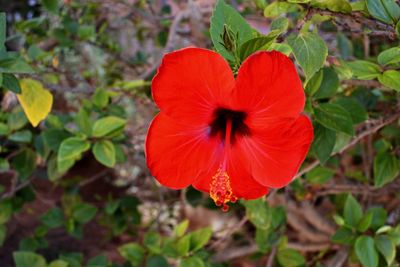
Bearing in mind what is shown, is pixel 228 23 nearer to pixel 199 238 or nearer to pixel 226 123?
pixel 226 123

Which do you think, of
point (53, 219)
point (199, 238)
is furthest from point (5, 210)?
point (199, 238)

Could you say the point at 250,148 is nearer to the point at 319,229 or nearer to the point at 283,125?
the point at 283,125

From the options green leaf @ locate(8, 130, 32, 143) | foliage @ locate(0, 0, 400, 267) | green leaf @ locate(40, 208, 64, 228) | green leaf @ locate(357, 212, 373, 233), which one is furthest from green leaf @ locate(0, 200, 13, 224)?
green leaf @ locate(357, 212, 373, 233)

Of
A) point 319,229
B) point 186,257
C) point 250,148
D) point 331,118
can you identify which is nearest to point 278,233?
point 186,257

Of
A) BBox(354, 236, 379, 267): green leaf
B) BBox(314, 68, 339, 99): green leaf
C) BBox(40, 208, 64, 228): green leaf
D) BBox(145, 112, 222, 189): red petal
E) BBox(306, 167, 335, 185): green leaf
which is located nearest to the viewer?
BBox(145, 112, 222, 189): red petal

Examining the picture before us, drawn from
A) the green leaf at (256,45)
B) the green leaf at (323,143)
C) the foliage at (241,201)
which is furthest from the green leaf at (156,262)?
the green leaf at (256,45)

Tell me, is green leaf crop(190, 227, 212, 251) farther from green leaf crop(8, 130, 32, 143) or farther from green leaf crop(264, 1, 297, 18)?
green leaf crop(264, 1, 297, 18)

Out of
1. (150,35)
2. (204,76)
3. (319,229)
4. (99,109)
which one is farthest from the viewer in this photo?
(150,35)

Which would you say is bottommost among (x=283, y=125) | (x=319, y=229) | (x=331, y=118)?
(x=319, y=229)
